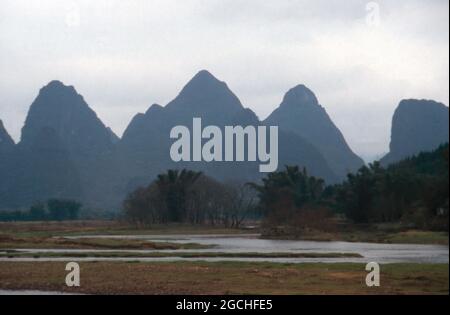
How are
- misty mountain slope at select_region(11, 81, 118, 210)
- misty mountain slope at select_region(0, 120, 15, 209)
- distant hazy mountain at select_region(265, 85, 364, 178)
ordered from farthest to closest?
1. distant hazy mountain at select_region(265, 85, 364, 178)
2. misty mountain slope at select_region(11, 81, 118, 210)
3. misty mountain slope at select_region(0, 120, 15, 209)

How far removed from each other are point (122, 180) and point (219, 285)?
107 m

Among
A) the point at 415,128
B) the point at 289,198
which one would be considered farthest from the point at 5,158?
the point at 415,128

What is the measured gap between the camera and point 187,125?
334ft

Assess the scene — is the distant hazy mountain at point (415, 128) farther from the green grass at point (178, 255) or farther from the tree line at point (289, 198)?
the green grass at point (178, 255)

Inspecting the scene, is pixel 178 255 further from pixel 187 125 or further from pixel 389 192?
pixel 187 125

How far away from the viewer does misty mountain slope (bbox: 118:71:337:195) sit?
98750 mm

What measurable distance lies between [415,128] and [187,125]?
107 ft

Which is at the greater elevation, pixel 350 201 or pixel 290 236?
pixel 350 201

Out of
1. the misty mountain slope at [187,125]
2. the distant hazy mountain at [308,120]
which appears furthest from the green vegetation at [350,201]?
the distant hazy mountain at [308,120]

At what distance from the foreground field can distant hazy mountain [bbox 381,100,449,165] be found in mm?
59466

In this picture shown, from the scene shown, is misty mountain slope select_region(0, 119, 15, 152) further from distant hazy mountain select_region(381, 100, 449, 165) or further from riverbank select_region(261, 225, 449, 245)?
riverbank select_region(261, 225, 449, 245)

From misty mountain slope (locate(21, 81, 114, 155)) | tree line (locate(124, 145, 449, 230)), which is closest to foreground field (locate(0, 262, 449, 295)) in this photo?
tree line (locate(124, 145, 449, 230))

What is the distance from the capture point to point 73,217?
8050 centimetres
